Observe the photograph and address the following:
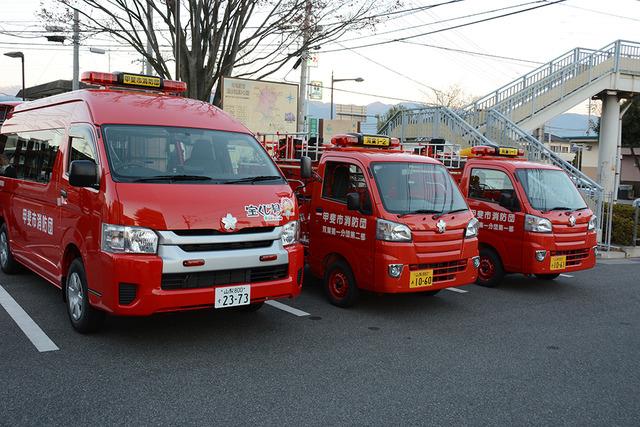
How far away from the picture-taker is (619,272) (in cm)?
1064

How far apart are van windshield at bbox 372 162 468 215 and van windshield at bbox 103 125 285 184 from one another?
5.06 feet

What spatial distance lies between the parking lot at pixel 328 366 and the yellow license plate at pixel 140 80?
2670 mm

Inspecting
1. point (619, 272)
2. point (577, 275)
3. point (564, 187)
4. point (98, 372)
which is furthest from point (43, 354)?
point (619, 272)

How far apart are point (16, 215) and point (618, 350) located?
7124mm

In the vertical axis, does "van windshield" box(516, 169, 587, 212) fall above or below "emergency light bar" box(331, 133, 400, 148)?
below

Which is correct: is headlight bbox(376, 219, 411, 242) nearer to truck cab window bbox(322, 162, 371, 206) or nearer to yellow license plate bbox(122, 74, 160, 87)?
truck cab window bbox(322, 162, 371, 206)

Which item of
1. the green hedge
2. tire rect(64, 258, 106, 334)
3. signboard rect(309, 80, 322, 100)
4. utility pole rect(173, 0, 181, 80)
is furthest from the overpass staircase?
signboard rect(309, 80, 322, 100)

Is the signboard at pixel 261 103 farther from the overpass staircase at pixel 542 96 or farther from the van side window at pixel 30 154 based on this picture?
the van side window at pixel 30 154

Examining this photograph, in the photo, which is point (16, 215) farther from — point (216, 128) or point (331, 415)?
point (331, 415)

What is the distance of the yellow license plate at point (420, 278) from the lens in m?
6.59

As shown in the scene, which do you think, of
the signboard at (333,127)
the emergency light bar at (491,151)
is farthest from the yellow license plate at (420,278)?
the signboard at (333,127)

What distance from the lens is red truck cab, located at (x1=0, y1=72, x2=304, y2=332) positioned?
4.82m

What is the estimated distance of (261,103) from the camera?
16.5 metres

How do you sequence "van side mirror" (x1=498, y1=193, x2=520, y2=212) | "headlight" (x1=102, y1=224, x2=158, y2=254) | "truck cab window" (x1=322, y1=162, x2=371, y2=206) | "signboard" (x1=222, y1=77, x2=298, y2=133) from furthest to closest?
"signboard" (x1=222, y1=77, x2=298, y2=133), "van side mirror" (x1=498, y1=193, x2=520, y2=212), "truck cab window" (x1=322, y1=162, x2=371, y2=206), "headlight" (x1=102, y1=224, x2=158, y2=254)
